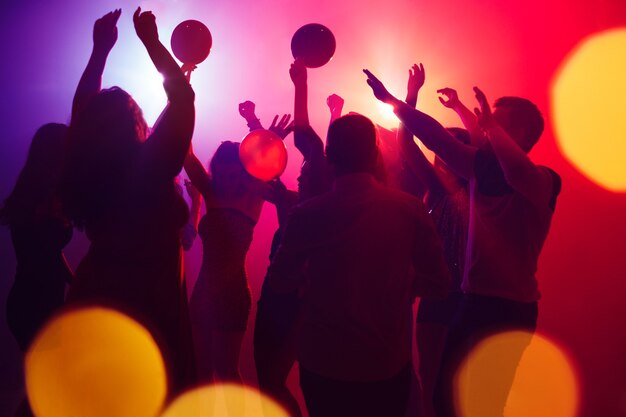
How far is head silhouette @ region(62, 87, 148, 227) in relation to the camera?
1231 millimetres

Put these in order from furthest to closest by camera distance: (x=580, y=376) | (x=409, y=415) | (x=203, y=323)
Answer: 1. (x=580, y=376)
2. (x=203, y=323)
3. (x=409, y=415)

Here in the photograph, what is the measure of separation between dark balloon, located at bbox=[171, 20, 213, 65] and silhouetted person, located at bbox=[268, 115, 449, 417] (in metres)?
1.31

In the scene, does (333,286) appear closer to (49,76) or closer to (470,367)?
(470,367)

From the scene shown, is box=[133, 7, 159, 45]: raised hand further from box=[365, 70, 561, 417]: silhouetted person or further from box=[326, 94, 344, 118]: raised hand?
box=[326, 94, 344, 118]: raised hand

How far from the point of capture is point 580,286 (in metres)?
Answer: 3.07

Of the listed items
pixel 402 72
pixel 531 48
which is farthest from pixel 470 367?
pixel 531 48

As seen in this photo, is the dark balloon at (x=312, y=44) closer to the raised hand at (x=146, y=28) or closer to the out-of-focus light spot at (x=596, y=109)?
the raised hand at (x=146, y=28)

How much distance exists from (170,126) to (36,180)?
953 millimetres

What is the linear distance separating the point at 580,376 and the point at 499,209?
2.02 m

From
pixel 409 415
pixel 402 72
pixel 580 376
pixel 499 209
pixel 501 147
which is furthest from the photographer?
pixel 402 72

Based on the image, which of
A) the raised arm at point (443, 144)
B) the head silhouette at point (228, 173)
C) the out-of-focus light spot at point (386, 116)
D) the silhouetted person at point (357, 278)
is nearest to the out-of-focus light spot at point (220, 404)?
the silhouetted person at point (357, 278)

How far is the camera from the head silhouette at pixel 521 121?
1.71 metres

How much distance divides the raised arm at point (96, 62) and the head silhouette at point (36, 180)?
0.47m

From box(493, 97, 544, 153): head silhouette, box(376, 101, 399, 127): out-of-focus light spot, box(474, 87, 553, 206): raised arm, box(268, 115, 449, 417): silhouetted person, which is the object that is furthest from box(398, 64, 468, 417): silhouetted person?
box(376, 101, 399, 127): out-of-focus light spot
